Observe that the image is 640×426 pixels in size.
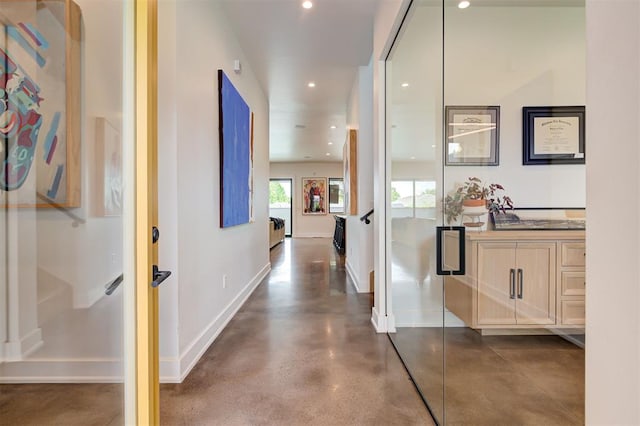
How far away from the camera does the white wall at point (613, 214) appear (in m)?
0.51

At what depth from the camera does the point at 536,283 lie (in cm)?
125

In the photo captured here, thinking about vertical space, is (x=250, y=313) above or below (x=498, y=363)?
below

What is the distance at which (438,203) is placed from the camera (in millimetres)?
1762

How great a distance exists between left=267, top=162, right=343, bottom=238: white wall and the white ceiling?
17.9 feet

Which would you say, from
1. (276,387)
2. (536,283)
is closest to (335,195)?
(276,387)

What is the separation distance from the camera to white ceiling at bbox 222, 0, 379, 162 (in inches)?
107

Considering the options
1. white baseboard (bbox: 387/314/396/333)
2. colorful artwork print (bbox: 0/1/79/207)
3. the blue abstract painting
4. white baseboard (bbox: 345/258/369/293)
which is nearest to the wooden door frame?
colorful artwork print (bbox: 0/1/79/207)

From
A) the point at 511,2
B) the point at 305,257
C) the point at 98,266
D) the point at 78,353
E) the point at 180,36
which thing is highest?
the point at 180,36

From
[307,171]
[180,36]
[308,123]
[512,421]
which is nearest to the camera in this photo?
[512,421]

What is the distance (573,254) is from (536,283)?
0.38 metres

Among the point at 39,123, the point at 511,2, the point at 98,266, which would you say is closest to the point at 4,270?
the point at 98,266

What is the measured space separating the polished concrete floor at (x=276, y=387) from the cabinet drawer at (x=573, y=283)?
0.96 meters

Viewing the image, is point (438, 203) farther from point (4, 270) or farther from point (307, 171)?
point (307, 171)

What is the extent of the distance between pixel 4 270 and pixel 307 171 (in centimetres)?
1094
